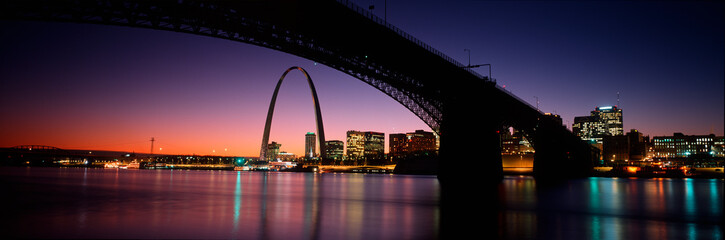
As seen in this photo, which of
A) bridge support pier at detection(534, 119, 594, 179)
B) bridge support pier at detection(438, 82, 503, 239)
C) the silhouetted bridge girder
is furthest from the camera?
bridge support pier at detection(534, 119, 594, 179)

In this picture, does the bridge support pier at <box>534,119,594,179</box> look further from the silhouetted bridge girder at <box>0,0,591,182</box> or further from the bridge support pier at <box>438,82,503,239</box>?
the bridge support pier at <box>438,82,503,239</box>

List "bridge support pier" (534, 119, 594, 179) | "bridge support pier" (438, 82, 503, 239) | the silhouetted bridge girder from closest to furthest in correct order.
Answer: the silhouetted bridge girder
"bridge support pier" (438, 82, 503, 239)
"bridge support pier" (534, 119, 594, 179)

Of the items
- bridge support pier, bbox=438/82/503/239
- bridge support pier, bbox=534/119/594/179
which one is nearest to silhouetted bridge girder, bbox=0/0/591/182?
bridge support pier, bbox=438/82/503/239

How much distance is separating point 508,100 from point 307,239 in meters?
51.7

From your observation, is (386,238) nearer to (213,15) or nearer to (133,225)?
(133,225)

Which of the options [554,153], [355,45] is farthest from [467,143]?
[554,153]

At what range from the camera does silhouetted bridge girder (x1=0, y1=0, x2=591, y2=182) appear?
22828 millimetres

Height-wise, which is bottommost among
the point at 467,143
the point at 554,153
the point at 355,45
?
the point at 554,153

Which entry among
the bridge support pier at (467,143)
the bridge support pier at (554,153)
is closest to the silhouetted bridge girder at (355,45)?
the bridge support pier at (467,143)

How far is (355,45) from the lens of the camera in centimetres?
3672

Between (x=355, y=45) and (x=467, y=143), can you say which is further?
(x=467, y=143)

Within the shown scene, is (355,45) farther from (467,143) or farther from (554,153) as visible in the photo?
(554,153)

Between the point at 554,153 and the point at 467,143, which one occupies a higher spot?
the point at 467,143

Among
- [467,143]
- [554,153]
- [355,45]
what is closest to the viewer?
[355,45]
